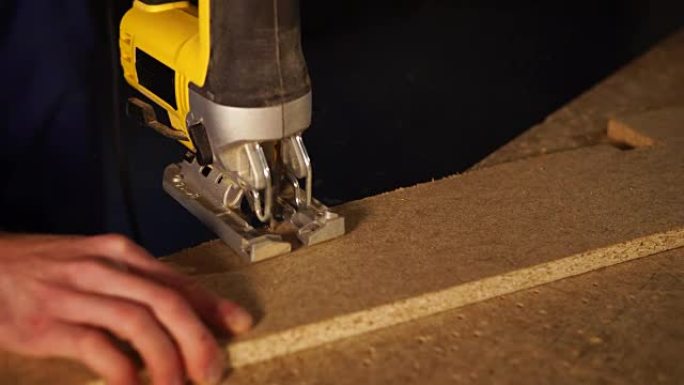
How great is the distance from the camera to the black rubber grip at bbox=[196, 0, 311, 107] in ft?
2.95

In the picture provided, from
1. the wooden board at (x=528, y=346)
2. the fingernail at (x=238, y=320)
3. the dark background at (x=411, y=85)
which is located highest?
the fingernail at (x=238, y=320)

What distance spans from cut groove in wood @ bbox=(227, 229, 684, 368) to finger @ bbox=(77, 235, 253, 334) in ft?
0.08

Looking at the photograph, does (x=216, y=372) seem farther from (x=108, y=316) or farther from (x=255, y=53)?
(x=255, y=53)

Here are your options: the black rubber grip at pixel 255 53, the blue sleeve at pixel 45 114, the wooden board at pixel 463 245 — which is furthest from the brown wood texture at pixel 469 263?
the blue sleeve at pixel 45 114

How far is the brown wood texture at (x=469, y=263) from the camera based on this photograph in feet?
2.86

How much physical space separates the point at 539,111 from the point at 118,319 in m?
1.28

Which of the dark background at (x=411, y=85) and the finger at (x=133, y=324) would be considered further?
the dark background at (x=411, y=85)

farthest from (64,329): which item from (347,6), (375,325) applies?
(347,6)

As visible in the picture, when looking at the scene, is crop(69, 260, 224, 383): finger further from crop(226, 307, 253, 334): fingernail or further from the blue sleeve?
the blue sleeve

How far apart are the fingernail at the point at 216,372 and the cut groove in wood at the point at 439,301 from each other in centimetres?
2

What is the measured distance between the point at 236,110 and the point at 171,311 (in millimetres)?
216

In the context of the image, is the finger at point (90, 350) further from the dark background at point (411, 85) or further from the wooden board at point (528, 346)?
the dark background at point (411, 85)

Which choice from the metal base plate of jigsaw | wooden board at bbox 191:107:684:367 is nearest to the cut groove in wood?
wooden board at bbox 191:107:684:367

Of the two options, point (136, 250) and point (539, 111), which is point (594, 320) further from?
point (539, 111)
